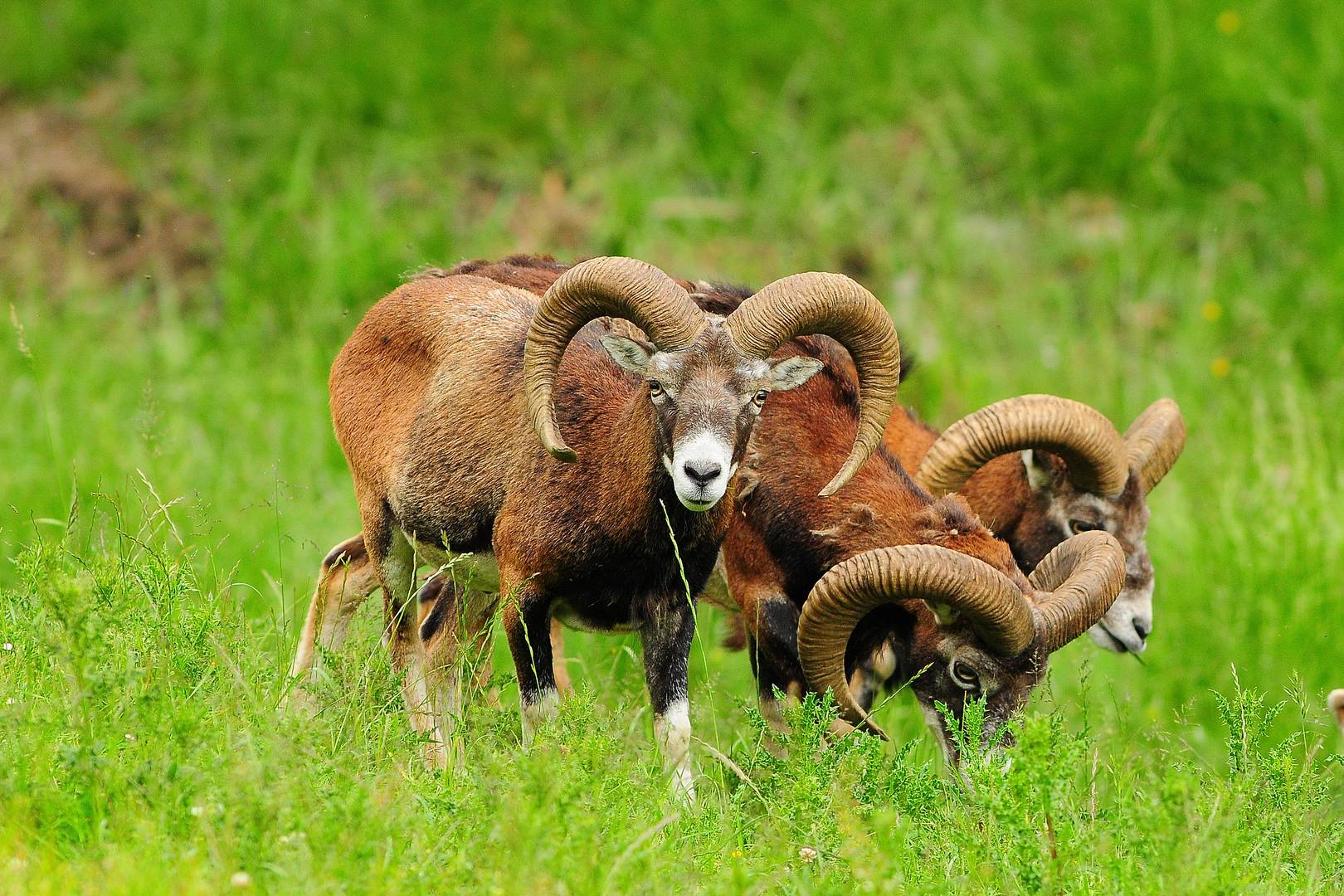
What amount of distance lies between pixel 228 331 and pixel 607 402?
8.51 meters

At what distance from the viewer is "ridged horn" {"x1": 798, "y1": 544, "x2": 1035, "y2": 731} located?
652cm

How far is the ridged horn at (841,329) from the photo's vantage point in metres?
6.29

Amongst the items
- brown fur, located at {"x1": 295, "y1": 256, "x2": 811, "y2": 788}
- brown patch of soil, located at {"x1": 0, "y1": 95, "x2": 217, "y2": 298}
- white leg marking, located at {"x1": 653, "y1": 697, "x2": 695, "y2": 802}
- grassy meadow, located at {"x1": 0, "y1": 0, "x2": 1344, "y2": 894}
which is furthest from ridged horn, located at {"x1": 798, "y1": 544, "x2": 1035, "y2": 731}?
brown patch of soil, located at {"x1": 0, "y1": 95, "x2": 217, "y2": 298}

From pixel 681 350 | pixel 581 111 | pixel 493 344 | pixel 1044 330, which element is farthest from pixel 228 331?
pixel 681 350

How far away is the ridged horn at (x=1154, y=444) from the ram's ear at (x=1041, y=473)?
0.36 m

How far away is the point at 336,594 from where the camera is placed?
7984mm

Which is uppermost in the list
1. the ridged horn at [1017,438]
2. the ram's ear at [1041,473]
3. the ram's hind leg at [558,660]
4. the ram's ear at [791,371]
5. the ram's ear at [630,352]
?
the ram's ear at [630,352]

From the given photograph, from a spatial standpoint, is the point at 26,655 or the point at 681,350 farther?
the point at 681,350

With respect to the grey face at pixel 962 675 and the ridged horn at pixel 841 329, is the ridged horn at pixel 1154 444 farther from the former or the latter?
the ridged horn at pixel 841 329

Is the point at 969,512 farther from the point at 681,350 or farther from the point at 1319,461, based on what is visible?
the point at 1319,461

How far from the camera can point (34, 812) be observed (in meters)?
4.79

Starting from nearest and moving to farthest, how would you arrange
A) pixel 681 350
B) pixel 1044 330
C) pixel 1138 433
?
pixel 681 350
pixel 1138 433
pixel 1044 330

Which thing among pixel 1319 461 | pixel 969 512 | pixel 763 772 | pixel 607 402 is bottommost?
pixel 1319 461

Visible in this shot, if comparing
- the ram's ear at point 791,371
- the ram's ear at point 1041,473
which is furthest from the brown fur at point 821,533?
the ram's ear at point 1041,473
